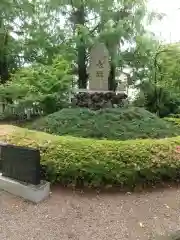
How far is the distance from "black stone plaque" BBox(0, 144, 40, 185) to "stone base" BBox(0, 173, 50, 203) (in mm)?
68

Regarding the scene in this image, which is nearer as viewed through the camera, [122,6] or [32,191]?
[32,191]

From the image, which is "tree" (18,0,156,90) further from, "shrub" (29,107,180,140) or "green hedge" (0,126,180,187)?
"green hedge" (0,126,180,187)

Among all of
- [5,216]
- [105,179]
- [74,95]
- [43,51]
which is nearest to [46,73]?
[74,95]

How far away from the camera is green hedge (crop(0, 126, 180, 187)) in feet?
15.1

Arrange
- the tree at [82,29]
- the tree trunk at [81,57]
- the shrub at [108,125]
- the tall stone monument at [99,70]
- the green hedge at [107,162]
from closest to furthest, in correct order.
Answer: the green hedge at [107,162] → the shrub at [108,125] → the tall stone monument at [99,70] → the tree at [82,29] → the tree trunk at [81,57]

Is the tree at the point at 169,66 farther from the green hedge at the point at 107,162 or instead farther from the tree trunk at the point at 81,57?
the green hedge at the point at 107,162

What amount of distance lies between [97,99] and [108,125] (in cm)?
164

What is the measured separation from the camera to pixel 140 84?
10828mm

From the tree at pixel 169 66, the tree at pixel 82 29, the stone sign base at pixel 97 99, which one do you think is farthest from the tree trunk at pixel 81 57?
the stone sign base at pixel 97 99

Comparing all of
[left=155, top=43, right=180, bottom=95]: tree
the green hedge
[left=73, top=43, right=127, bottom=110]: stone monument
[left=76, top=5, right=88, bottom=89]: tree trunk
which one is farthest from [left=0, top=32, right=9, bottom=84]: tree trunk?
the green hedge

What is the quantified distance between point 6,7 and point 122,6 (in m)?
3.73

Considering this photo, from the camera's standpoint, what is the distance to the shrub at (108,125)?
20.3 feet

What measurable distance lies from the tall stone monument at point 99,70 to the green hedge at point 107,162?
3761mm

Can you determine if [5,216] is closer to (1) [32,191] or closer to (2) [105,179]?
(1) [32,191]
